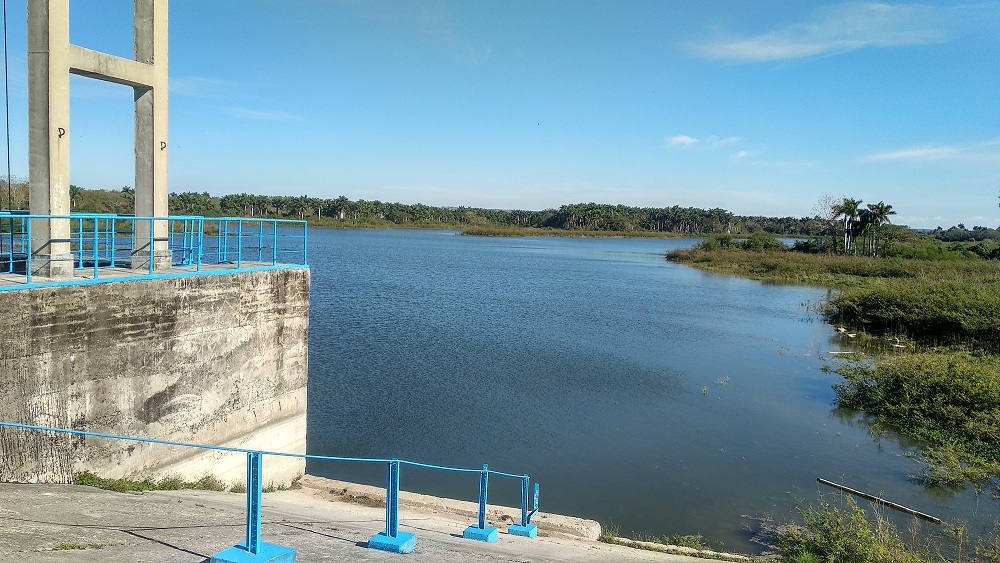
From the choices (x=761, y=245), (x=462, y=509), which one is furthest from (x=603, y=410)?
(x=761, y=245)

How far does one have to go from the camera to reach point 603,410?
1961 cm

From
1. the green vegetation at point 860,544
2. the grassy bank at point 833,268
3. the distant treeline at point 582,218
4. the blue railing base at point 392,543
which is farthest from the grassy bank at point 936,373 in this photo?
the distant treeline at point 582,218

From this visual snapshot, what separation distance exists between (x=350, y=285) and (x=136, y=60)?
101 feet

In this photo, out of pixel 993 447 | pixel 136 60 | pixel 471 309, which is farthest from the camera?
pixel 471 309

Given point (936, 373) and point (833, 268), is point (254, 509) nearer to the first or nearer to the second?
point (936, 373)

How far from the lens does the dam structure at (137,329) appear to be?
839 centimetres

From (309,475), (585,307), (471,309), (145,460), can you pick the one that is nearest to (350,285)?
(471,309)

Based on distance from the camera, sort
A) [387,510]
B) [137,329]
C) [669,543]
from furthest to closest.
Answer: [669,543], [137,329], [387,510]

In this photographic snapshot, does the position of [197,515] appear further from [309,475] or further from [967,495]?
[967,495]

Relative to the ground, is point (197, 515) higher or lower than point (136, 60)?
lower

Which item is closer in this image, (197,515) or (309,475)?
(197,515)

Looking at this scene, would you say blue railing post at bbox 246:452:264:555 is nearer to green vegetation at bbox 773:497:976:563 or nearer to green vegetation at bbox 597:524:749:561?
green vegetation at bbox 597:524:749:561

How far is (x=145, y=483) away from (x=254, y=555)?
4860 mm

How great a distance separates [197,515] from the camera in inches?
307
